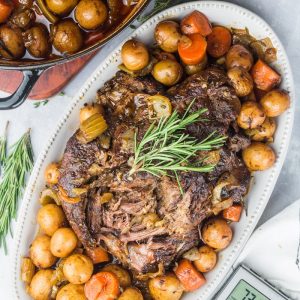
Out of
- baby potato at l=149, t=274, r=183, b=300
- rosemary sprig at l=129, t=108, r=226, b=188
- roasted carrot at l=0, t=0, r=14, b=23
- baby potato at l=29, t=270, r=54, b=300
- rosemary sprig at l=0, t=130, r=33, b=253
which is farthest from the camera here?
rosemary sprig at l=0, t=130, r=33, b=253

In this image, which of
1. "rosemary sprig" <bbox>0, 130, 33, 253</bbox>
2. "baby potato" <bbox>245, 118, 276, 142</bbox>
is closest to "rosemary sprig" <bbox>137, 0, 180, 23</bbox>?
"baby potato" <bbox>245, 118, 276, 142</bbox>

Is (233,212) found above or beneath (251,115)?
beneath

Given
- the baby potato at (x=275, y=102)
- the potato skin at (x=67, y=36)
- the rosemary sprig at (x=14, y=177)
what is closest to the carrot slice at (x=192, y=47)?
the baby potato at (x=275, y=102)

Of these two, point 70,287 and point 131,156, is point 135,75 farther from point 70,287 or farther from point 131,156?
point 70,287

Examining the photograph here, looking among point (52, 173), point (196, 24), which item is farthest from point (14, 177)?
point (196, 24)

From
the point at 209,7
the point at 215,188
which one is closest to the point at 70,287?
the point at 215,188

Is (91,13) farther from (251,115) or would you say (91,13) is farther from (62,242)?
(62,242)

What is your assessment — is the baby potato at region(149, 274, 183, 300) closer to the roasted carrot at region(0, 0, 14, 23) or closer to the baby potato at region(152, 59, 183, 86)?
the baby potato at region(152, 59, 183, 86)
